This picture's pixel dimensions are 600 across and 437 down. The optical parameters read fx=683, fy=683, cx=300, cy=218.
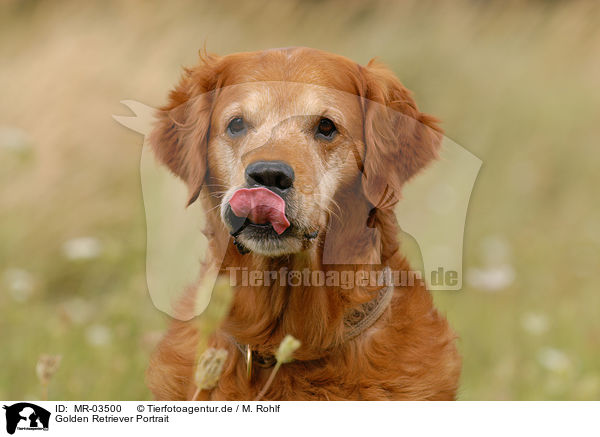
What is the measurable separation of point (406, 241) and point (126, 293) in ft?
6.64

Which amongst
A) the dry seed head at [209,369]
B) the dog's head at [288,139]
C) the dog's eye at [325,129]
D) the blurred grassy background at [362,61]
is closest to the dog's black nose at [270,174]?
the dog's head at [288,139]

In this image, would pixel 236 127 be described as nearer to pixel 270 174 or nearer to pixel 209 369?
pixel 270 174

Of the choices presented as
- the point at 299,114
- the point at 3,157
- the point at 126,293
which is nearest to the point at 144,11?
the point at 3,157

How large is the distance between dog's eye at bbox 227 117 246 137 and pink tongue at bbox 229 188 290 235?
0.36m

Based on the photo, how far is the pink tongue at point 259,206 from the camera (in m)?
2.22

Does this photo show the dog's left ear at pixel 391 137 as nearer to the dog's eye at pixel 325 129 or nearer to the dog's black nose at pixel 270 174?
the dog's eye at pixel 325 129

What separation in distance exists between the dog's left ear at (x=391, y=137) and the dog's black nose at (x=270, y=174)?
0.39m

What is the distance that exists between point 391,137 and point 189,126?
79cm

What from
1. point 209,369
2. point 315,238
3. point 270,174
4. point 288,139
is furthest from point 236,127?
point 209,369

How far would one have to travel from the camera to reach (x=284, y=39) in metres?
4.28

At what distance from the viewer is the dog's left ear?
254cm

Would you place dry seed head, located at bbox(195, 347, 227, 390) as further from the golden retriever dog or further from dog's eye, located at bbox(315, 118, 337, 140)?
dog's eye, located at bbox(315, 118, 337, 140)

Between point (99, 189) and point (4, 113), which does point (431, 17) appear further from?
point (4, 113)

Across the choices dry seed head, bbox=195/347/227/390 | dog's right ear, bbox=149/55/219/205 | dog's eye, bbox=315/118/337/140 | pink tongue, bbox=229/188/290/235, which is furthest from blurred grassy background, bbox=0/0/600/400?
dry seed head, bbox=195/347/227/390
